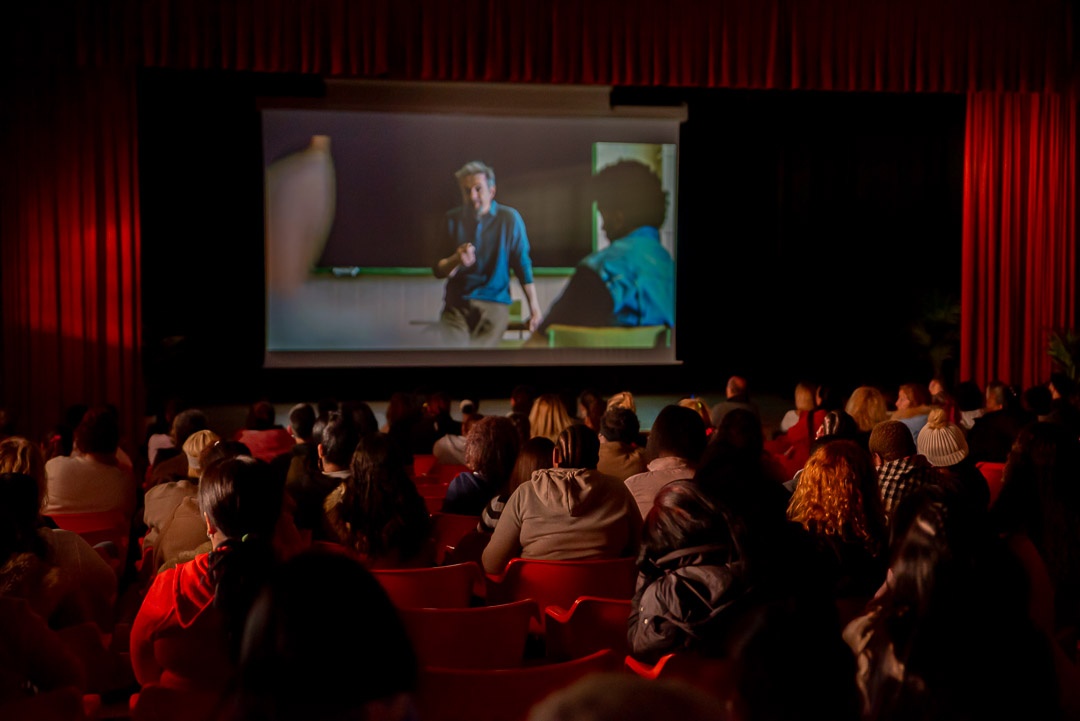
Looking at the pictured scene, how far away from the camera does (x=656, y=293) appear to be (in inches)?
452

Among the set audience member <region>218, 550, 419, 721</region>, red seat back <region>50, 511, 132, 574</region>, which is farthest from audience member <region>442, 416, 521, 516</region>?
audience member <region>218, 550, 419, 721</region>

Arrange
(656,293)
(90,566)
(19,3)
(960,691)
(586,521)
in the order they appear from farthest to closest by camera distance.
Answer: (656,293) → (19,3) → (586,521) → (90,566) → (960,691)

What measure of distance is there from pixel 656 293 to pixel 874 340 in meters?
3.97

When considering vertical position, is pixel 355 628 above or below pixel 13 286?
below

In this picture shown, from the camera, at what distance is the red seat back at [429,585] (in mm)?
→ 2982

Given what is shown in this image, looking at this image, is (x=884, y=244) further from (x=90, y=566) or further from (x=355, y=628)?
(x=355, y=628)

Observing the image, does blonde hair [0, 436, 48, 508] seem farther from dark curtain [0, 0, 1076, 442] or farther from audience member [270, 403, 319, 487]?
dark curtain [0, 0, 1076, 442]

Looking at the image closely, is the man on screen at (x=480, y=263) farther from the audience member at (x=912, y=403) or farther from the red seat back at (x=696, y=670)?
the red seat back at (x=696, y=670)

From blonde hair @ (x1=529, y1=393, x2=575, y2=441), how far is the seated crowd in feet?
2.87

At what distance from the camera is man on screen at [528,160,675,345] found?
444 inches

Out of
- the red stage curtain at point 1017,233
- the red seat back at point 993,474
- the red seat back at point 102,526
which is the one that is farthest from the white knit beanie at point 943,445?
the red stage curtain at point 1017,233

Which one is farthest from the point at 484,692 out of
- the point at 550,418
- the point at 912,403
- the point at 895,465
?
the point at 912,403

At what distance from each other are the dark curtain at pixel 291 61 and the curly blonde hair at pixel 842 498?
6.08 metres

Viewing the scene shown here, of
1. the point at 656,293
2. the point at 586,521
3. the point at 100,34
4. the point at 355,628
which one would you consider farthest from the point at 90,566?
the point at 656,293
